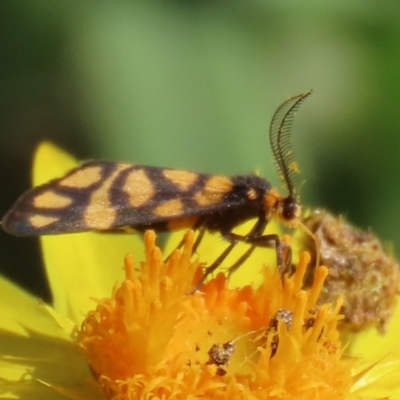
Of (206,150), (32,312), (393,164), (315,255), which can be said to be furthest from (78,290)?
(393,164)

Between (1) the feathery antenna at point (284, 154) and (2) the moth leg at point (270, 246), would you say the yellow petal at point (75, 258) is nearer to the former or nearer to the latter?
(2) the moth leg at point (270, 246)

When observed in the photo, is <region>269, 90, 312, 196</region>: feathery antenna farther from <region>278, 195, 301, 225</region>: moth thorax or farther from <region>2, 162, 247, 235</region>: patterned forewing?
<region>2, 162, 247, 235</region>: patterned forewing

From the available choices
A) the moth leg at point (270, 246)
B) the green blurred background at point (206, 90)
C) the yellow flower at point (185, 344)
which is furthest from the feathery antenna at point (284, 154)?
the green blurred background at point (206, 90)

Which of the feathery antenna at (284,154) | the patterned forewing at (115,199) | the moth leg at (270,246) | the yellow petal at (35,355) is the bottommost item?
the yellow petal at (35,355)

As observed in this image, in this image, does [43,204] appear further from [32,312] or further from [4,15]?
[4,15]

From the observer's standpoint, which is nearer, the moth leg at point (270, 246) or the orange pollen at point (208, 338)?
the orange pollen at point (208, 338)

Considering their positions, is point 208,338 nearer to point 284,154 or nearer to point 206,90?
point 284,154
